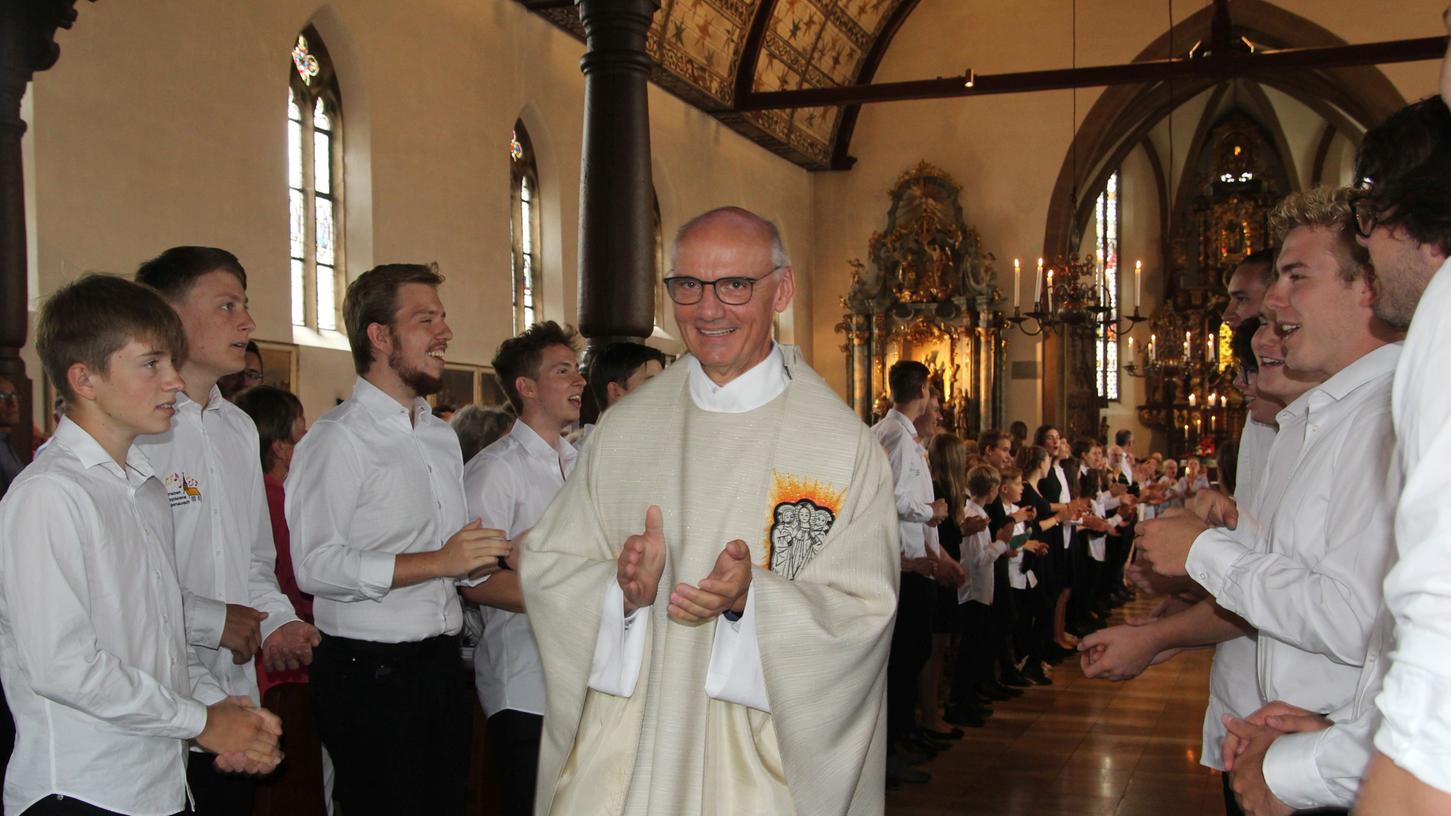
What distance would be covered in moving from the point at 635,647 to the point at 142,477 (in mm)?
1078

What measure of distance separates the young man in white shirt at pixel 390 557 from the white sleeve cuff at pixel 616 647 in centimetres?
63

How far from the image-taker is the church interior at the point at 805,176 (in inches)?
284

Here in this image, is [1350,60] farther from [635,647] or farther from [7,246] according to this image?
[635,647]

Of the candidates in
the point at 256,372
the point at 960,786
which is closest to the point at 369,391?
the point at 256,372

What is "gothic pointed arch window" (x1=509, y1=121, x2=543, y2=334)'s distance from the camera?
47.5 feet

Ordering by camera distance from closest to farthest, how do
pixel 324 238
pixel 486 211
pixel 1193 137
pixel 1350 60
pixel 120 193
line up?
pixel 120 193, pixel 324 238, pixel 486 211, pixel 1350 60, pixel 1193 137

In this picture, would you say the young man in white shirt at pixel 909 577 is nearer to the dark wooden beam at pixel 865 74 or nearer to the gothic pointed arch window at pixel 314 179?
the gothic pointed arch window at pixel 314 179

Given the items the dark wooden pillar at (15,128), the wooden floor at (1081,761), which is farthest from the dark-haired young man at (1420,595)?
the dark wooden pillar at (15,128)

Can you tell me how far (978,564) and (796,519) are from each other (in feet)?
18.9

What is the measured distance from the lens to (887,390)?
20.5 meters

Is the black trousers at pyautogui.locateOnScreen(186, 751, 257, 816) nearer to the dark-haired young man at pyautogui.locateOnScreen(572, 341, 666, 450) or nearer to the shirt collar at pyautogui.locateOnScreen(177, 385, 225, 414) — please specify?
the shirt collar at pyautogui.locateOnScreen(177, 385, 225, 414)

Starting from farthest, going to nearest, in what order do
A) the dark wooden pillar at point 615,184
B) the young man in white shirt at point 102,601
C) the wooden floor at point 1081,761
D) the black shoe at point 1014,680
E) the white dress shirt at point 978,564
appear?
the black shoe at point 1014,680 → the white dress shirt at point 978,564 → the dark wooden pillar at point 615,184 → the wooden floor at point 1081,761 → the young man in white shirt at point 102,601

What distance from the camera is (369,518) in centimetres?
360

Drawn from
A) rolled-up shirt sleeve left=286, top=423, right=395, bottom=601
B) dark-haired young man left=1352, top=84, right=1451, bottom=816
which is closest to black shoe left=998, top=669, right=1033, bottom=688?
rolled-up shirt sleeve left=286, top=423, right=395, bottom=601
